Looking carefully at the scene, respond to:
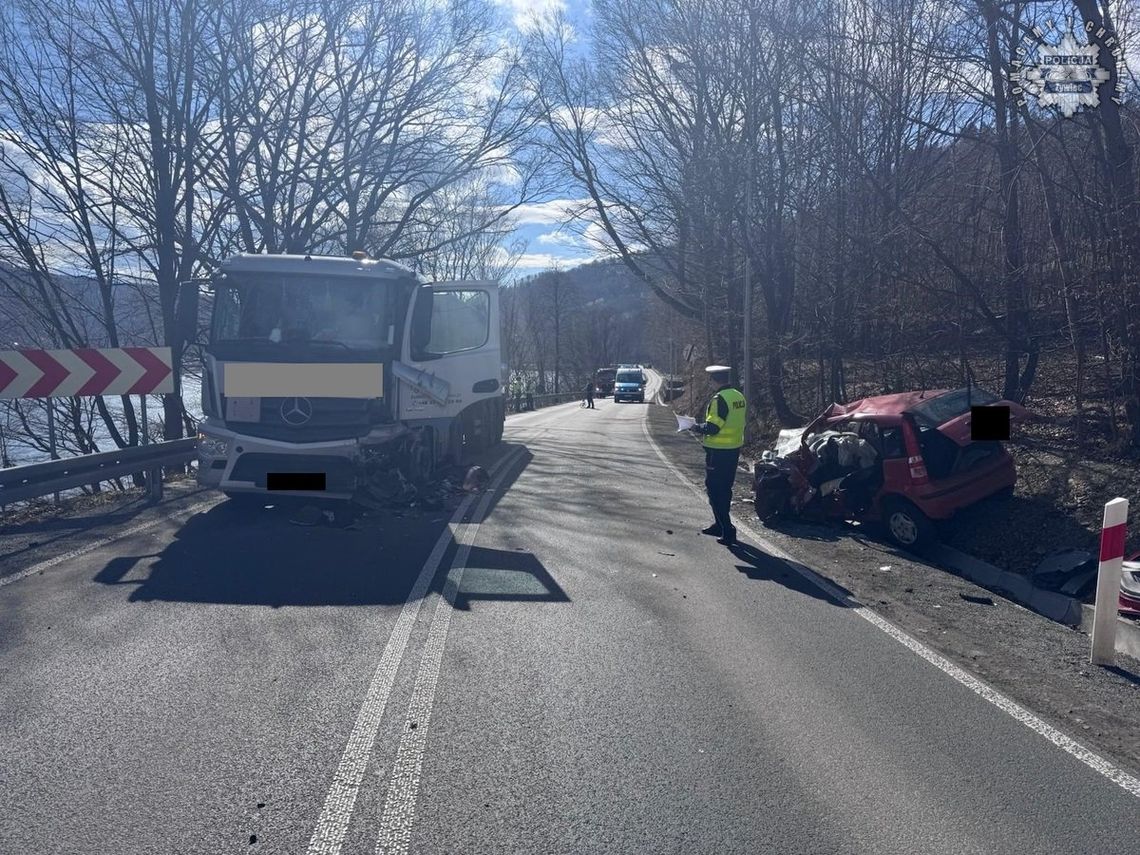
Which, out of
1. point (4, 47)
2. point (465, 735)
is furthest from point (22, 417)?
point (465, 735)

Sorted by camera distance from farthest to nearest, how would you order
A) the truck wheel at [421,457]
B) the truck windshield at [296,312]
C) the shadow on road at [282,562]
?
1. the truck wheel at [421,457]
2. the truck windshield at [296,312]
3. the shadow on road at [282,562]

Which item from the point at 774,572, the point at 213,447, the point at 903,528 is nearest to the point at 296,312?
the point at 213,447

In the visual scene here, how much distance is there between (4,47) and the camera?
18344 millimetres

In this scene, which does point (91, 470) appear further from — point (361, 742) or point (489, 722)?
point (489, 722)

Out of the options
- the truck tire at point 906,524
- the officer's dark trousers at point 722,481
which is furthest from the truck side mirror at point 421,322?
the truck tire at point 906,524

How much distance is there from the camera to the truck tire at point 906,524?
1094cm

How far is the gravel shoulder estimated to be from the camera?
5.57m

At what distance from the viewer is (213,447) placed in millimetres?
11117

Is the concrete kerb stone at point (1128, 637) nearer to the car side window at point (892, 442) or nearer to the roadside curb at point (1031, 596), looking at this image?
the roadside curb at point (1031, 596)

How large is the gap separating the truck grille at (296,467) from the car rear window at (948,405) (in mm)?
6565

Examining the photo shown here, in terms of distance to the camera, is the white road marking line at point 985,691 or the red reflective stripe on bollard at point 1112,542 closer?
the white road marking line at point 985,691

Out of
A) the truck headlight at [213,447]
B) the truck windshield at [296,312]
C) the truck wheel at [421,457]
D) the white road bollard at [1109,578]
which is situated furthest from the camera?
the truck wheel at [421,457]

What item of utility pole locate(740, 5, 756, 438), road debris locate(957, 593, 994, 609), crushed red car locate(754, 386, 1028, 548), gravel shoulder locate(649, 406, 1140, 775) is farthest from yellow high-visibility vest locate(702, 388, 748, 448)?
utility pole locate(740, 5, 756, 438)

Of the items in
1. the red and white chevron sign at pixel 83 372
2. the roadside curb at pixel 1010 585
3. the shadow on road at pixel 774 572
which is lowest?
the roadside curb at pixel 1010 585
